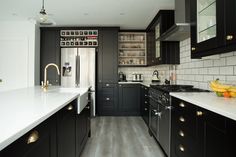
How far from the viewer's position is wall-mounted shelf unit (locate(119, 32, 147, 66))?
17.5 ft

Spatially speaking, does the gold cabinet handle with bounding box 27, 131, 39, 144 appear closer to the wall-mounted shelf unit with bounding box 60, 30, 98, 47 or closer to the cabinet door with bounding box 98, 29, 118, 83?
the cabinet door with bounding box 98, 29, 118, 83

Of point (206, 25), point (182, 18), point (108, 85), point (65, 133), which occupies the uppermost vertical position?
point (182, 18)

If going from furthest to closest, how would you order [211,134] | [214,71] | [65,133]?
1. [214,71]
2. [65,133]
3. [211,134]

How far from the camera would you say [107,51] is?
4.97m

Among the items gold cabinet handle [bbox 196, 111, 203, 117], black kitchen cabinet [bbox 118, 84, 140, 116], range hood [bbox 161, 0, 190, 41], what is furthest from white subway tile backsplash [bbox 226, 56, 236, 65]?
black kitchen cabinet [bbox 118, 84, 140, 116]

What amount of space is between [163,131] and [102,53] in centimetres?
307

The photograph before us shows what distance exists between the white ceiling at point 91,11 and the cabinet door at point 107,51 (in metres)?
0.29

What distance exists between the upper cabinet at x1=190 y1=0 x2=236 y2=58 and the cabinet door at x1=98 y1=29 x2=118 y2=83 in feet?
9.65

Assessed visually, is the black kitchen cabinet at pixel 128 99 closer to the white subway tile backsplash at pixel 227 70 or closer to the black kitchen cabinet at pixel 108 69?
the black kitchen cabinet at pixel 108 69

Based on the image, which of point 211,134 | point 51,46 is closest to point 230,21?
point 211,134

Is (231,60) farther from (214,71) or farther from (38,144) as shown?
(38,144)

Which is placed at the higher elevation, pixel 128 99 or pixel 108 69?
pixel 108 69

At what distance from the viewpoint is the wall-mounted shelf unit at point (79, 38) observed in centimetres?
496

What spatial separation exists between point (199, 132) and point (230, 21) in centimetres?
95
